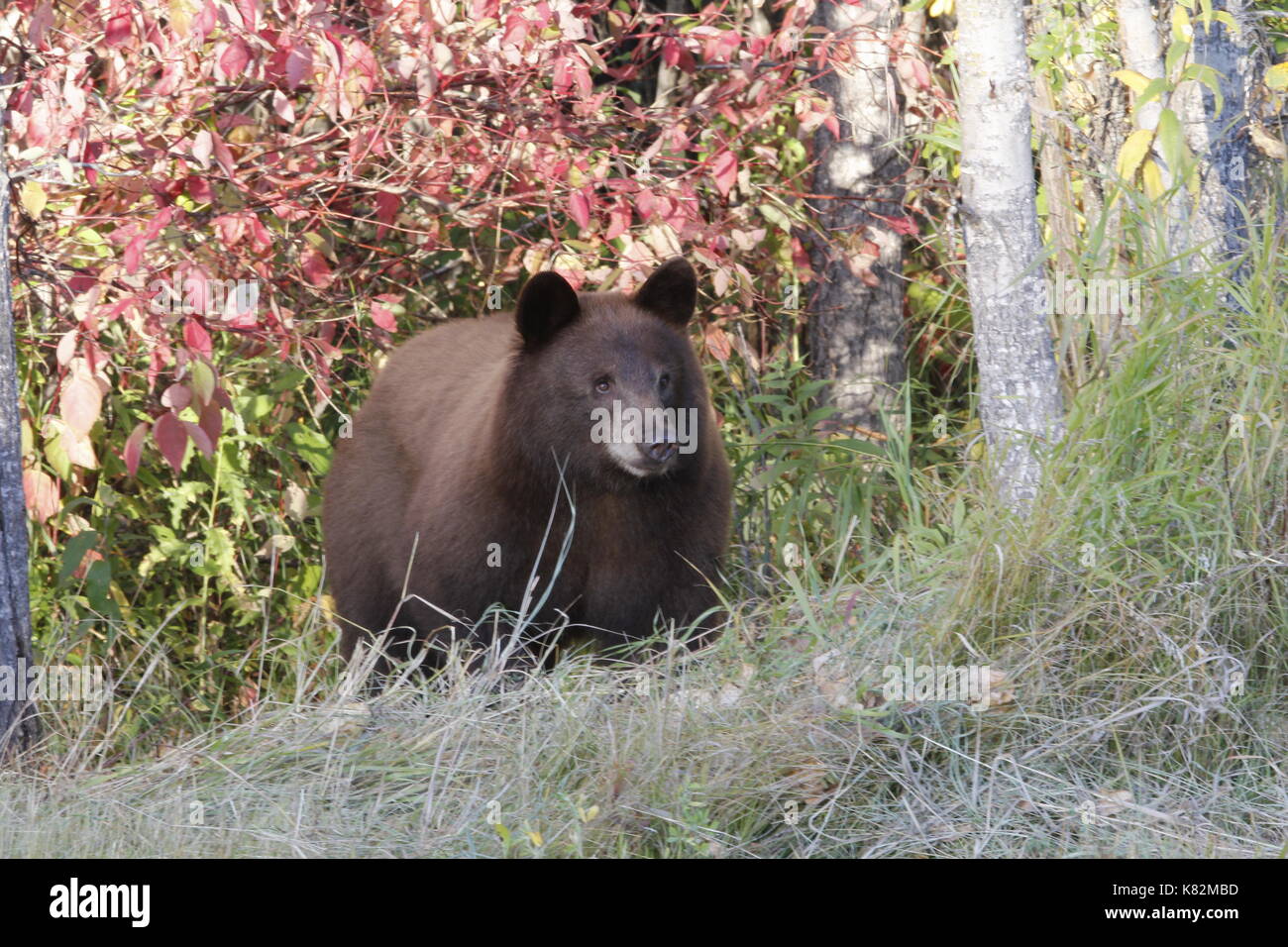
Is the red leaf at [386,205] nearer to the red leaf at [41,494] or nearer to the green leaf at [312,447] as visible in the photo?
the green leaf at [312,447]

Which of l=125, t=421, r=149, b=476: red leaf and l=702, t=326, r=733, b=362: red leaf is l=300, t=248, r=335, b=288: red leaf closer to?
l=125, t=421, r=149, b=476: red leaf

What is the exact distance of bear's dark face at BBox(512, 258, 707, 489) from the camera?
14.7 feet

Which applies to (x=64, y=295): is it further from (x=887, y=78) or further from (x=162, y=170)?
(x=887, y=78)

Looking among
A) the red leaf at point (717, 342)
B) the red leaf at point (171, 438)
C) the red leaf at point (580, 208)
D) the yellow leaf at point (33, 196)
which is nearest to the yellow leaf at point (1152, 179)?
the red leaf at point (580, 208)

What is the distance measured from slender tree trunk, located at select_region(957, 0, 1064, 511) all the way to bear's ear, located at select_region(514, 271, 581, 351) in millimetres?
1212

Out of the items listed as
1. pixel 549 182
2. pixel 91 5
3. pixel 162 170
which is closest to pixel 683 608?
pixel 549 182

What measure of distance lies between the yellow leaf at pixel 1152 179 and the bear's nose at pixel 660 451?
1534 millimetres

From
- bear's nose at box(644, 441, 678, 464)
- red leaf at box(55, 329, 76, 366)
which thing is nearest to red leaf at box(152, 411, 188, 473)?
red leaf at box(55, 329, 76, 366)

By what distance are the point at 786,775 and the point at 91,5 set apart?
326 centimetres

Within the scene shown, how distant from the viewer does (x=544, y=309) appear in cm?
459

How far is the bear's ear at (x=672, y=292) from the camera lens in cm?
466

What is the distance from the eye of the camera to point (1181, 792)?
11.1 ft

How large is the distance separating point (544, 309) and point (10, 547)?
5.46 feet
